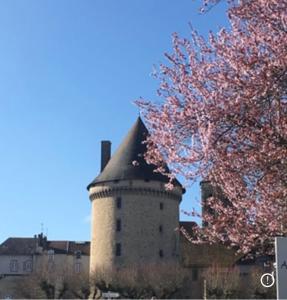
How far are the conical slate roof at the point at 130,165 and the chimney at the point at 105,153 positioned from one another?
243 cm

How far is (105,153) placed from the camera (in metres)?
65.2

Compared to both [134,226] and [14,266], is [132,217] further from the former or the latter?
[14,266]

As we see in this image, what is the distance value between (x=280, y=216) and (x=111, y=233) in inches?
1956

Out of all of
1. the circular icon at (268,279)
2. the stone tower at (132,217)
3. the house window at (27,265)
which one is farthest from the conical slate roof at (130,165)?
the circular icon at (268,279)

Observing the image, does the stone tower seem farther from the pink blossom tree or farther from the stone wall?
the pink blossom tree

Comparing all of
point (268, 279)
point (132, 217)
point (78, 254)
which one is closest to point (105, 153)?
point (132, 217)

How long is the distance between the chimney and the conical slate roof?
2431 mm

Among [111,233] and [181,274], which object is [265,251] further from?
[111,233]

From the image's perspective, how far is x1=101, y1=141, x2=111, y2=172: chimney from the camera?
64.2 metres

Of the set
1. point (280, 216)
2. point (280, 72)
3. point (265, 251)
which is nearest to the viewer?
point (280, 72)

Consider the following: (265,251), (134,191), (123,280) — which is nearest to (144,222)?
(134,191)

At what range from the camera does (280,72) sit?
782 centimetres

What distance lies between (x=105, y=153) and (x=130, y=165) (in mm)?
6808

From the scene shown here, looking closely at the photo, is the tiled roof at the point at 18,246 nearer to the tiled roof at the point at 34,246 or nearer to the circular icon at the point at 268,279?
the tiled roof at the point at 34,246
